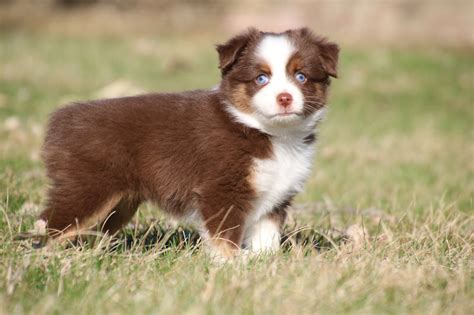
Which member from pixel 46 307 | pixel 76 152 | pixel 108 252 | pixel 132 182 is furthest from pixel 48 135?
pixel 46 307

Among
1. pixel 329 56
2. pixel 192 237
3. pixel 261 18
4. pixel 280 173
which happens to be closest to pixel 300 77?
pixel 329 56

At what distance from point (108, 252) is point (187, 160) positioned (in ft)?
2.65

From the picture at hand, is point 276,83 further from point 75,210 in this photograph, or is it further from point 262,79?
point 75,210

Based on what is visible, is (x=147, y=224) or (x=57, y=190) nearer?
(x=57, y=190)

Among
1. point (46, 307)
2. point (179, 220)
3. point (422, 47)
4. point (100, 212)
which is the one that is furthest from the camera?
point (422, 47)

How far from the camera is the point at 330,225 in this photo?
585cm

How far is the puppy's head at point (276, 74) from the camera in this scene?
4691 millimetres

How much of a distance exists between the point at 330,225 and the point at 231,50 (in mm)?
1697

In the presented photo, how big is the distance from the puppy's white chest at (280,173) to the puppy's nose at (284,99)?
32cm

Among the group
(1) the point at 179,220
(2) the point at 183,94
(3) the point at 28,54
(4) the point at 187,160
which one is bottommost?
(3) the point at 28,54

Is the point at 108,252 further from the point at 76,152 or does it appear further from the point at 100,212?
the point at 76,152

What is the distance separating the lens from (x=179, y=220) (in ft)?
16.6

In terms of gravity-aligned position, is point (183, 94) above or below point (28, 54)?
above

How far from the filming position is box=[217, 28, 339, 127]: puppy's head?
15.4 ft
